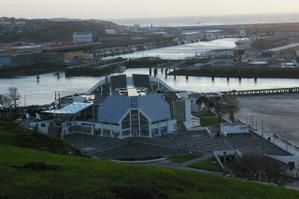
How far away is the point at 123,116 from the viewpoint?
10453 mm

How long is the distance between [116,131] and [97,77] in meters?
13.9

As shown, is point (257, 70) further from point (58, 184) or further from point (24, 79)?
point (58, 184)

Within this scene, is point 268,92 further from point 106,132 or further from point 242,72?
point 106,132

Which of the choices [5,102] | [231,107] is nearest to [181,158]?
[231,107]

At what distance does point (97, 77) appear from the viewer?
24.2 m

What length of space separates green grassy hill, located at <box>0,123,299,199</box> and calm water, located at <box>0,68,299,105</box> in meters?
13.2

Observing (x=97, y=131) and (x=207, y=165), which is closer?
(x=207, y=165)

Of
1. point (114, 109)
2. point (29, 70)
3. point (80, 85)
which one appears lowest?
point (80, 85)

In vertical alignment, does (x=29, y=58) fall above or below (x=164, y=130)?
above

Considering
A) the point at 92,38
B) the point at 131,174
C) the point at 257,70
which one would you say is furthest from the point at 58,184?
the point at 92,38

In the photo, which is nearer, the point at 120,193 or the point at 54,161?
the point at 120,193

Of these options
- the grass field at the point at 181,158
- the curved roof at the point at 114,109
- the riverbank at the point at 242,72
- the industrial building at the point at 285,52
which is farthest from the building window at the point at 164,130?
the industrial building at the point at 285,52

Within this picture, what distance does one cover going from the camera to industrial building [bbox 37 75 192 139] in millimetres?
10461

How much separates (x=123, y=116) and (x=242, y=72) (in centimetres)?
1293
